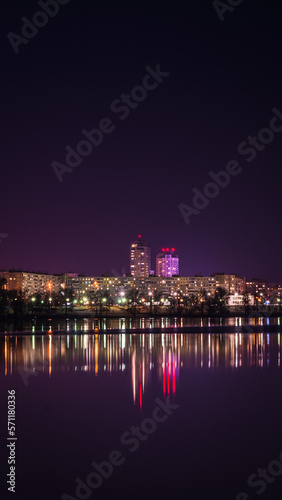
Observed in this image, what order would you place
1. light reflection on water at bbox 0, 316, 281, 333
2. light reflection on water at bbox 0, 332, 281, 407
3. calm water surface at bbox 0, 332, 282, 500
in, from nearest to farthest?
calm water surface at bbox 0, 332, 282, 500, light reflection on water at bbox 0, 332, 281, 407, light reflection on water at bbox 0, 316, 281, 333

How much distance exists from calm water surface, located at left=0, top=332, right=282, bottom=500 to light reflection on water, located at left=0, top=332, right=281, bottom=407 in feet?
0.30

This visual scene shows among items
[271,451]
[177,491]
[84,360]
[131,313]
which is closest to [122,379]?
[84,360]

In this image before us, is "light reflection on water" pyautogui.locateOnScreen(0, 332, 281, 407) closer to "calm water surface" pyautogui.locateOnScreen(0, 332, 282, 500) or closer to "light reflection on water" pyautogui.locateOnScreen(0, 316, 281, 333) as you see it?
"calm water surface" pyautogui.locateOnScreen(0, 332, 282, 500)

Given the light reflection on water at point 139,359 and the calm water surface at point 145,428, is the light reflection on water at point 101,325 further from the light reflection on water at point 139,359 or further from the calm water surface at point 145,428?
the calm water surface at point 145,428

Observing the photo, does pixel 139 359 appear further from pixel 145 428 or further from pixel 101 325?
pixel 101 325

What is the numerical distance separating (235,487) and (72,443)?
356cm

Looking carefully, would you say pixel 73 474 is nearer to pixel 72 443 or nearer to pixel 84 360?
pixel 72 443

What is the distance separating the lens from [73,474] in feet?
28.8

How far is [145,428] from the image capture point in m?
11.4

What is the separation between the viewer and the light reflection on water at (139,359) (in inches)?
744

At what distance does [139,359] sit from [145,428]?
40.0 ft

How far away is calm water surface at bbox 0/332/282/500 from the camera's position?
8438 millimetres

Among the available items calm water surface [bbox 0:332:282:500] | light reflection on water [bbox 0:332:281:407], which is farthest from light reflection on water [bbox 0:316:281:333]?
calm water surface [bbox 0:332:282:500]

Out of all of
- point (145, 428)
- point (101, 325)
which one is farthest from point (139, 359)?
point (101, 325)
